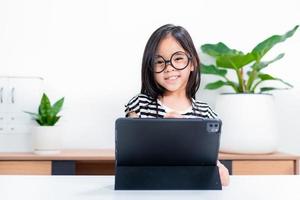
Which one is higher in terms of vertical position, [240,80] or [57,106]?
[240,80]

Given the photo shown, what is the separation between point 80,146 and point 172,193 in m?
1.74

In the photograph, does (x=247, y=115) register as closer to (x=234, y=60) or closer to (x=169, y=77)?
(x=234, y=60)

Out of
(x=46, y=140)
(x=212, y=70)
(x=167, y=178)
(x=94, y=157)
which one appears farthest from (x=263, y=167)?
(x=167, y=178)

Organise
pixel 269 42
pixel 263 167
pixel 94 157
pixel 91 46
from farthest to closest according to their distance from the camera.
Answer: pixel 91 46 → pixel 269 42 → pixel 263 167 → pixel 94 157

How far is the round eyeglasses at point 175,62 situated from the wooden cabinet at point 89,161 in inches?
28.9

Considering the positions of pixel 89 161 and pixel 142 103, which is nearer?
pixel 142 103

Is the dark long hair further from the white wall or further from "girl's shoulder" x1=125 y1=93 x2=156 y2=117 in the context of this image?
the white wall

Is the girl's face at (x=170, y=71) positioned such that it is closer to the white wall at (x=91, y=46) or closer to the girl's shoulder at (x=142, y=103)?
the girl's shoulder at (x=142, y=103)

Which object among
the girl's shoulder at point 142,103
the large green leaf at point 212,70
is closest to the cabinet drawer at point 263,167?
the large green leaf at point 212,70

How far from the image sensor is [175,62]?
5.28ft

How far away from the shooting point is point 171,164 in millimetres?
1055

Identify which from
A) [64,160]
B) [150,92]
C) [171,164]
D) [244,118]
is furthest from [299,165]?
[171,164]

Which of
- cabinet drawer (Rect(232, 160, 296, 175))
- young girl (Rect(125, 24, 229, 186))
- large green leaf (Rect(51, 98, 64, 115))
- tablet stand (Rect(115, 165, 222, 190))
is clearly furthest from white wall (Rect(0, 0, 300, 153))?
tablet stand (Rect(115, 165, 222, 190))

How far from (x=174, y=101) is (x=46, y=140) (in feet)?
2.91
